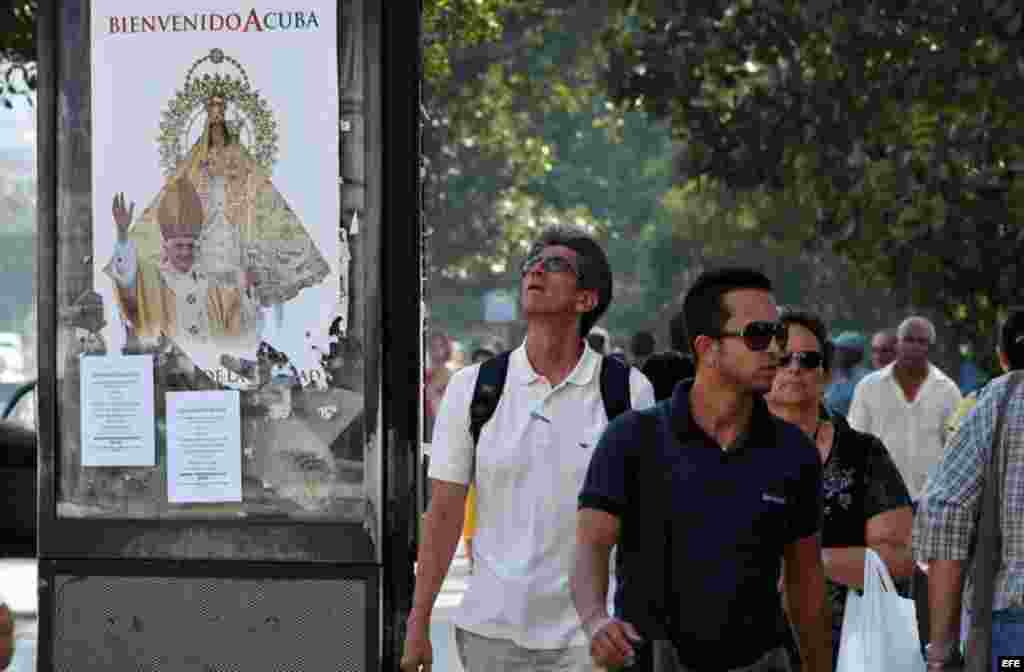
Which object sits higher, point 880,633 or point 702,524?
point 702,524

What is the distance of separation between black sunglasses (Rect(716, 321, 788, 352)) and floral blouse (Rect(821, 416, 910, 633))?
1.43 meters

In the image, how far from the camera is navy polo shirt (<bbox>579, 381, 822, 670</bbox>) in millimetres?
5211

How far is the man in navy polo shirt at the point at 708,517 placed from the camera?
521 cm

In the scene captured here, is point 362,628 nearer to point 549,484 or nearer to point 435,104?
point 549,484

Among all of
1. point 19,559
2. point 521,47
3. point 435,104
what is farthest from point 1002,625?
point 521,47

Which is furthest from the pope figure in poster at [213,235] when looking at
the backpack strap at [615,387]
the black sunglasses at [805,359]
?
the black sunglasses at [805,359]

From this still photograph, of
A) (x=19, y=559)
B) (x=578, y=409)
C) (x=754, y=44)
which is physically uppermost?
(x=754, y=44)

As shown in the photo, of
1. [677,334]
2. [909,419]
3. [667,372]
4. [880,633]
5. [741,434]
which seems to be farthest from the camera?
[909,419]

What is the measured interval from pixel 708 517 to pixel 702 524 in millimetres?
18

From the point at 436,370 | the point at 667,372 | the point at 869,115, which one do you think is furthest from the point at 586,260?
the point at 436,370

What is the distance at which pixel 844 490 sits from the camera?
268 inches

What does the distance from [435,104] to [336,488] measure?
29.8 metres

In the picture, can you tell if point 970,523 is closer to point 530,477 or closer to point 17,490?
point 530,477

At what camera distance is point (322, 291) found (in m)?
7.09
